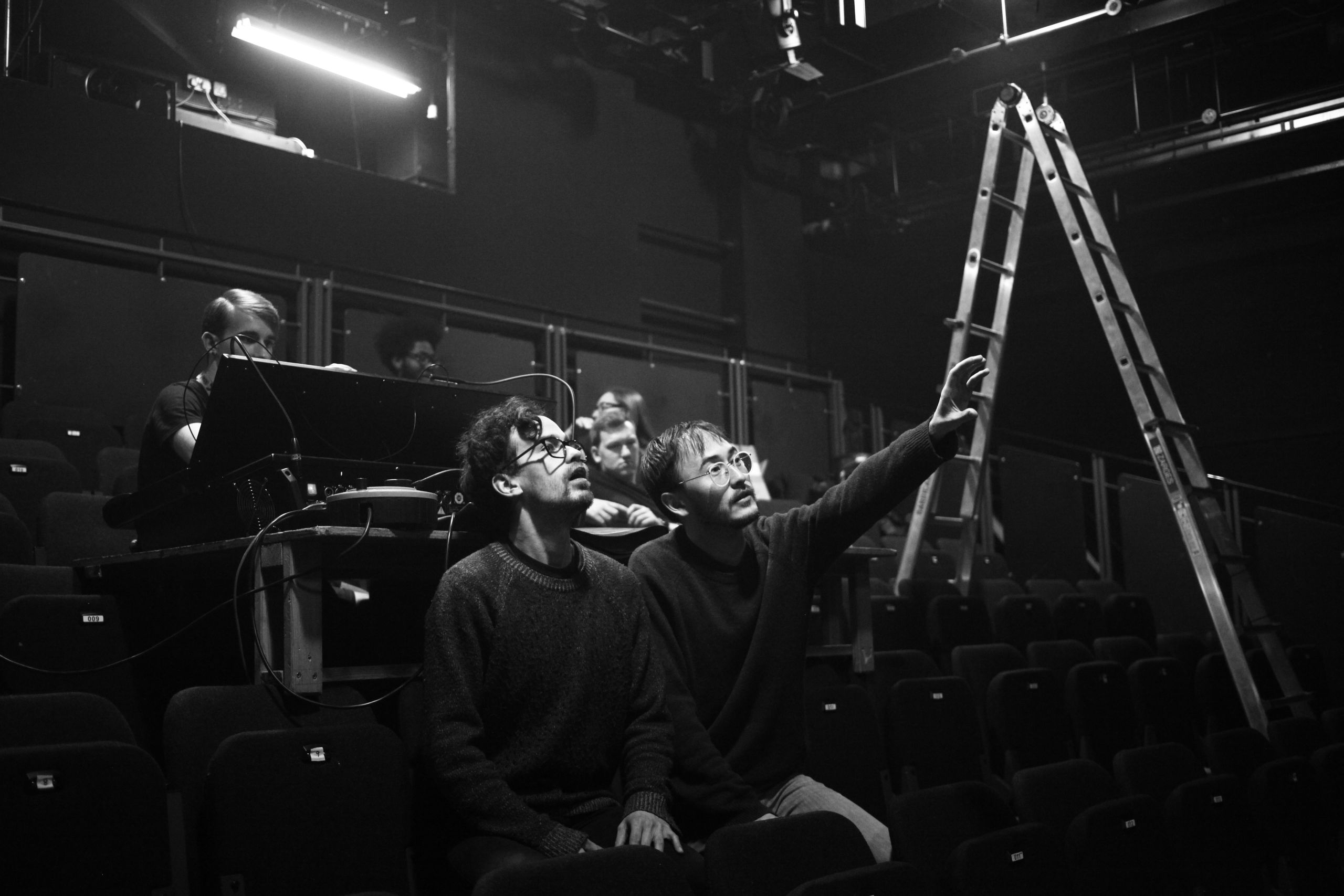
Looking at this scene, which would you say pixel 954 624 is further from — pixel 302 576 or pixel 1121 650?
pixel 302 576

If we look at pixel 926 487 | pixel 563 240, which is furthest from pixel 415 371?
pixel 563 240

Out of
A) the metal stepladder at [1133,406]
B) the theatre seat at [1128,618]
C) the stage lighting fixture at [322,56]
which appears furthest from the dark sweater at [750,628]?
the stage lighting fixture at [322,56]

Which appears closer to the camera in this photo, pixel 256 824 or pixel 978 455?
pixel 256 824

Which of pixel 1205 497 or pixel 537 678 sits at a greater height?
pixel 1205 497

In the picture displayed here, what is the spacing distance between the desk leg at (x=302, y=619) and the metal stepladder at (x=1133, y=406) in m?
2.89

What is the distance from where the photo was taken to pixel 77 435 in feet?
16.5

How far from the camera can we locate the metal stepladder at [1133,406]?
14.1 feet

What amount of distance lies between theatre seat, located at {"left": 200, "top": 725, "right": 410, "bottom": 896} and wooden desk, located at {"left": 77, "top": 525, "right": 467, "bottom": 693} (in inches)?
9.0

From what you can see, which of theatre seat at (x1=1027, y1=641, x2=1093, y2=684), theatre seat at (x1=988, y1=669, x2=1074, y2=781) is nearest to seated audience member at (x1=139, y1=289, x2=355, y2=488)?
theatre seat at (x1=988, y1=669, x2=1074, y2=781)

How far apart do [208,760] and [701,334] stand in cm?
785

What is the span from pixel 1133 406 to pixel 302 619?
12.6 feet

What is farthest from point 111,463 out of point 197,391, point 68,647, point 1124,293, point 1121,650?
point 1124,293

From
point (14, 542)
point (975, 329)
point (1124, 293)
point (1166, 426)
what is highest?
point (1124, 293)

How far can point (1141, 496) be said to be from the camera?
7438 millimetres
